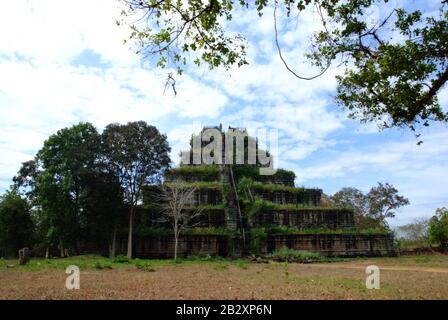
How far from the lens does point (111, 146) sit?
107ft

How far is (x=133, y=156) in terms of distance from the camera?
32469 millimetres

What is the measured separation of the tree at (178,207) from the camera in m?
32.0

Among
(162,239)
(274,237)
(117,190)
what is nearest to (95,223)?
(117,190)

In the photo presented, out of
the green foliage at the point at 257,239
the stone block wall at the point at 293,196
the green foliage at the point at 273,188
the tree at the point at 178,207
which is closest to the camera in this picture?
the tree at the point at 178,207

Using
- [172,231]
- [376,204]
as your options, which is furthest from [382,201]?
[172,231]

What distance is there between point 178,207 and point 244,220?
6903 mm

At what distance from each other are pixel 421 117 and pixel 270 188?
96.4 feet

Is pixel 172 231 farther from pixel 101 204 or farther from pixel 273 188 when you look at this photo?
pixel 273 188

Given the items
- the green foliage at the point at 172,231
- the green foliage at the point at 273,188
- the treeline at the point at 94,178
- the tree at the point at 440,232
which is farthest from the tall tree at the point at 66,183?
the tree at the point at 440,232

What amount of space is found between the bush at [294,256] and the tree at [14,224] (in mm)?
21533

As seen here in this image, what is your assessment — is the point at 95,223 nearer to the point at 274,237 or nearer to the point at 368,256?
the point at 274,237

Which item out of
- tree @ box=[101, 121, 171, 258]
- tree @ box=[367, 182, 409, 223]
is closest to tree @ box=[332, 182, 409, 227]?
tree @ box=[367, 182, 409, 223]

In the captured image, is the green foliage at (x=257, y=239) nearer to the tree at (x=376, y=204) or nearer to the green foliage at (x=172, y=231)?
the green foliage at (x=172, y=231)
